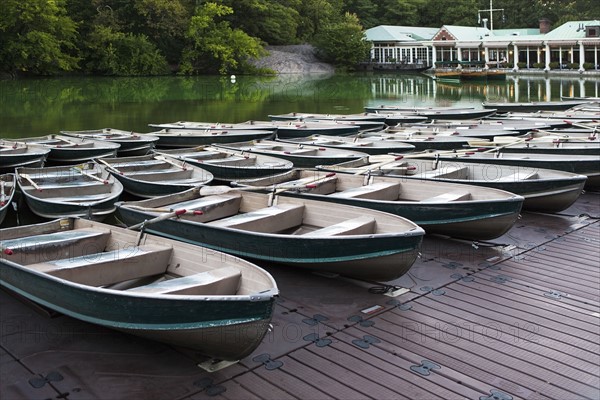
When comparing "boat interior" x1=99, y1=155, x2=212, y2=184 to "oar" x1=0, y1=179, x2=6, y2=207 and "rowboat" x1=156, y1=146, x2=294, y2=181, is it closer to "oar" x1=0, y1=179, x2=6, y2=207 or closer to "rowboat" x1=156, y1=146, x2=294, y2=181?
"rowboat" x1=156, y1=146, x2=294, y2=181

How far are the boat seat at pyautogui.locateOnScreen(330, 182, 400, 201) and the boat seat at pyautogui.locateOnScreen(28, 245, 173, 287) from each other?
291 cm

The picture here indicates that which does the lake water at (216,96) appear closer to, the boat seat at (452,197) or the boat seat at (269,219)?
the boat seat at (269,219)

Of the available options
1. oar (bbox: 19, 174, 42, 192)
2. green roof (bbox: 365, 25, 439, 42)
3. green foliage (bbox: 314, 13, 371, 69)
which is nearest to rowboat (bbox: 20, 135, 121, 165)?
oar (bbox: 19, 174, 42, 192)

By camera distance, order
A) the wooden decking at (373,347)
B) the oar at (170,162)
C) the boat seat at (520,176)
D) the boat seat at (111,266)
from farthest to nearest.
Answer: the oar at (170,162)
the boat seat at (520,176)
the boat seat at (111,266)
the wooden decking at (373,347)

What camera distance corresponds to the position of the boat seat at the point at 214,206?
777cm

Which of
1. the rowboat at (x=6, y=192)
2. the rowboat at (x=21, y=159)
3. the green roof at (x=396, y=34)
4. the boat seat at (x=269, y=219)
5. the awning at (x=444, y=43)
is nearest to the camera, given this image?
the boat seat at (x=269, y=219)

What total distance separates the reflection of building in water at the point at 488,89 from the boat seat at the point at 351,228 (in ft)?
91.9

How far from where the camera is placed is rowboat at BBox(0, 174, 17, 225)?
9.16 metres

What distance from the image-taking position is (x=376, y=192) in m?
8.38

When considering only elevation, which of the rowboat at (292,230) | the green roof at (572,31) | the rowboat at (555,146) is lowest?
the rowboat at (292,230)

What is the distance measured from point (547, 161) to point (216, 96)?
31.6 m

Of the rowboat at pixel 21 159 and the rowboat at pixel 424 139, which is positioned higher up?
the rowboat at pixel 21 159

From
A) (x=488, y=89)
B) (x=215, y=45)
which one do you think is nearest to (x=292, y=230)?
(x=488, y=89)

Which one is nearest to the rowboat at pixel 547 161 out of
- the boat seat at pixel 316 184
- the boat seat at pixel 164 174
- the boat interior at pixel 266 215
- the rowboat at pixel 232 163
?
the boat seat at pixel 316 184
